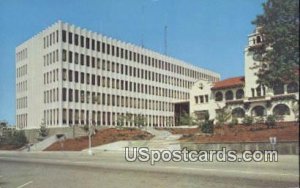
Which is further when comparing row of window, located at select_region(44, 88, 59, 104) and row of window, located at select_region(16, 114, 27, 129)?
A: row of window, located at select_region(44, 88, 59, 104)

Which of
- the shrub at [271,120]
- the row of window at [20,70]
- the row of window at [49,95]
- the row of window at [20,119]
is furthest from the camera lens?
the row of window at [49,95]

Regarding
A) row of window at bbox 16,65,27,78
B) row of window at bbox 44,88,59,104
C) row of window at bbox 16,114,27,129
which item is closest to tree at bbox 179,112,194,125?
row of window at bbox 16,114,27,129

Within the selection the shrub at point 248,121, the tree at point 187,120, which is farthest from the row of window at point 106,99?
the shrub at point 248,121

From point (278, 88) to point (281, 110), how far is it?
24 cm

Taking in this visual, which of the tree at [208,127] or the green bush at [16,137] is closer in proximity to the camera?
the tree at [208,127]

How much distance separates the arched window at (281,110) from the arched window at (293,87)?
21cm

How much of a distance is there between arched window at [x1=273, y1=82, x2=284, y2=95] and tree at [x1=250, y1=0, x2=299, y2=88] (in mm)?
23

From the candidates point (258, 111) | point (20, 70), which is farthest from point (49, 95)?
point (258, 111)

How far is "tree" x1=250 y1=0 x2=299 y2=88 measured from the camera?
6.94 ft

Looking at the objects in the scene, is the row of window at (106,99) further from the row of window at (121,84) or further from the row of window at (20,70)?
the row of window at (20,70)

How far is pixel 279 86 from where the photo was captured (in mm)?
2379

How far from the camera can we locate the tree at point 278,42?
6.94ft

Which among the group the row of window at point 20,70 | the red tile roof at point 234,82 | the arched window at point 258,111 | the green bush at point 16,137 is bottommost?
the green bush at point 16,137

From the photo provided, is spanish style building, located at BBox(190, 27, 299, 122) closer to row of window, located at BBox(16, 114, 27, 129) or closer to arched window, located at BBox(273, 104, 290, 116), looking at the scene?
arched window, located at BBox(273, 104, 290, 116)
